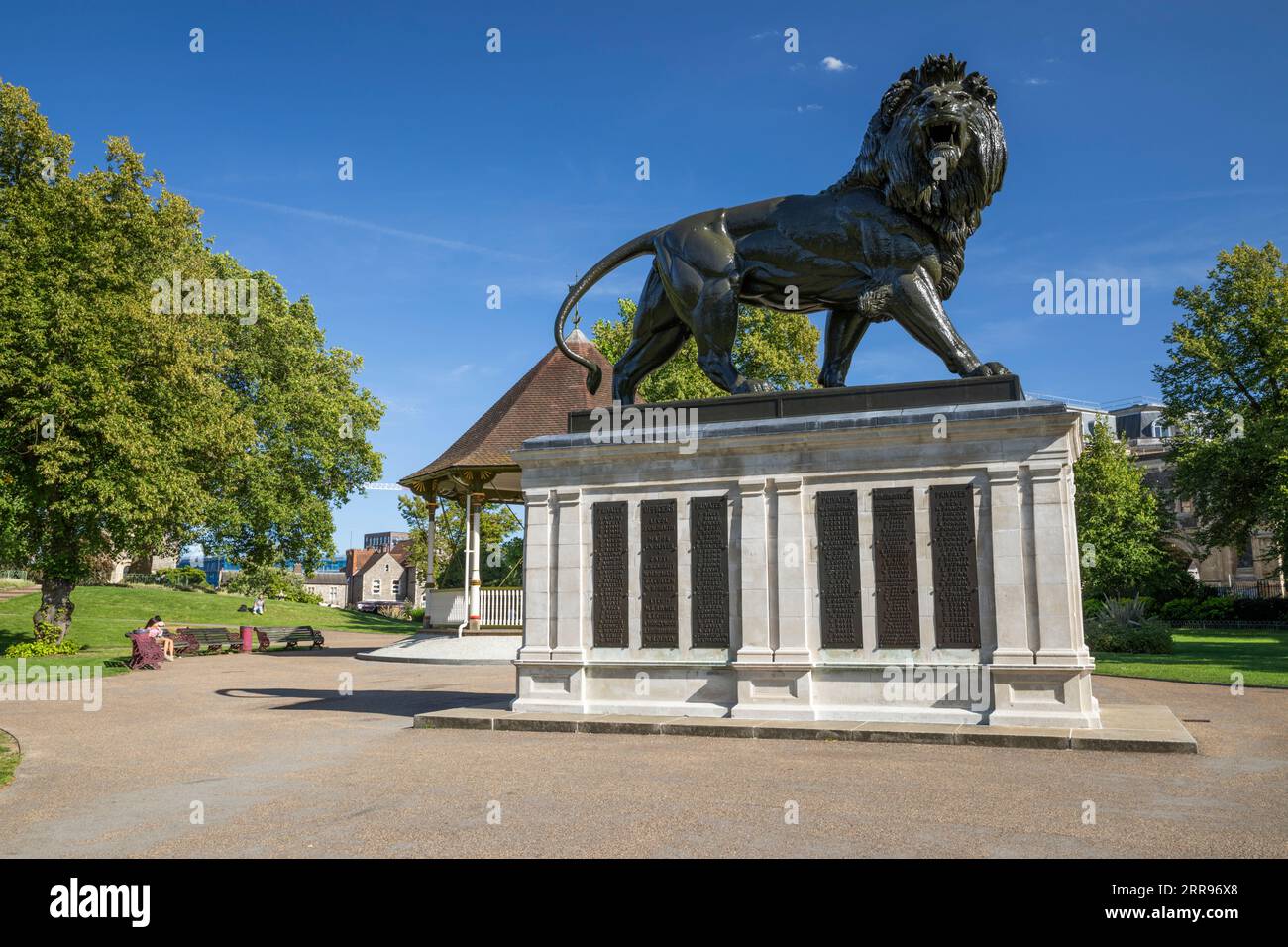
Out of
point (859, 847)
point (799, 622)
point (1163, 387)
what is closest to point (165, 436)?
point (799, 622)

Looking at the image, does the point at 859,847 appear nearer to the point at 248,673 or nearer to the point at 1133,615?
the point at 248,673

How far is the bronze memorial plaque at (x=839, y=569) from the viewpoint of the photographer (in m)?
11.7

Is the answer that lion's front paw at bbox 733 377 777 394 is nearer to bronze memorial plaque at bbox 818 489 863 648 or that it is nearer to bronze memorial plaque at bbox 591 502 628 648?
bronze memorial plaque at bbox 818 489 863 648

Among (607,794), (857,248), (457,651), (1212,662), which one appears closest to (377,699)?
(607,794)

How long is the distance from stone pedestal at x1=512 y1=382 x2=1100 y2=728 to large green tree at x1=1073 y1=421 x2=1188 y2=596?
130 ft

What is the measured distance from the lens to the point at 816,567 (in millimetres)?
11914

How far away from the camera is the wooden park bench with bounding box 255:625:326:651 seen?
3344cm

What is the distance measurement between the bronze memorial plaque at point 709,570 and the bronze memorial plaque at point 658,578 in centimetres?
27

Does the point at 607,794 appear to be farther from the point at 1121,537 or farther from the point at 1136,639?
the point at 1121,537

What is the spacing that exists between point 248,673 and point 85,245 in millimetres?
12541

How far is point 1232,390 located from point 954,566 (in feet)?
106

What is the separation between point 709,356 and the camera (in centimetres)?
1352

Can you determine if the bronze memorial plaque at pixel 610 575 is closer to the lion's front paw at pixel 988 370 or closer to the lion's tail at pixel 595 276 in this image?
the lion's tail at pixel 595 276

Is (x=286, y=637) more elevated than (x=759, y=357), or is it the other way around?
(x=759, y=357)
